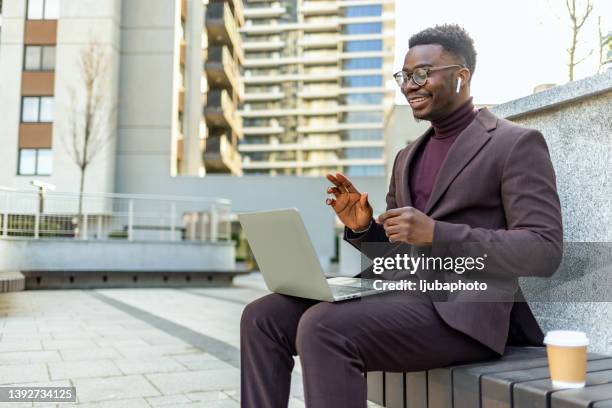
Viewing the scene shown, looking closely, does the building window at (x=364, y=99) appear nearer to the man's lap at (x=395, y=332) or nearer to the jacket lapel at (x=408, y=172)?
the jacket lapel at (x=408, y=172)

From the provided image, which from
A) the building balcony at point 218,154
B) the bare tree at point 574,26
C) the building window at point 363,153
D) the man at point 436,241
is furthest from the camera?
the building window at point 363,153

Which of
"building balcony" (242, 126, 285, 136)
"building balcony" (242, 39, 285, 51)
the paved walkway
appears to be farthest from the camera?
"building balcony" (242, 39, 285, 51)

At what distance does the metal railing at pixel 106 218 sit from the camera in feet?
41.9

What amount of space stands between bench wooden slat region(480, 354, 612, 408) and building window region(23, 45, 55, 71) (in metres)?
23.0

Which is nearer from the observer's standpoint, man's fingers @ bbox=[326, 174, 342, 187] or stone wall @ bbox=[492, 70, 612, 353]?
man's fingers @ bbox=[326, 174, 342, 187]

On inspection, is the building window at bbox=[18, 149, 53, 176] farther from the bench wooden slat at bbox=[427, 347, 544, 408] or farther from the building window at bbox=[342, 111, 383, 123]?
the building window at bbox=[342, 111, 383, 123]

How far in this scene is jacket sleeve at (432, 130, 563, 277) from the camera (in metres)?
1.76

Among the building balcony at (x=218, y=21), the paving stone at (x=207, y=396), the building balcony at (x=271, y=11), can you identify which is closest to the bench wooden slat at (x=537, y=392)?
the paving stone at (x=207, y=396)

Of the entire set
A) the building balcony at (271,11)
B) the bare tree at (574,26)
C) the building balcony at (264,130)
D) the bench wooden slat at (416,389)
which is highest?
the building balcony at (271,11)

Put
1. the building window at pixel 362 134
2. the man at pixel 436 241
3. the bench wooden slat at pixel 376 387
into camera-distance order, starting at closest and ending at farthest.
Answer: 1. the man at pixel 436 241
2. the bench wooden slat at pixel 376 387
3. the building window at pixel 362 134

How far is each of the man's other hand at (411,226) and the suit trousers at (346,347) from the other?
0.21 meters

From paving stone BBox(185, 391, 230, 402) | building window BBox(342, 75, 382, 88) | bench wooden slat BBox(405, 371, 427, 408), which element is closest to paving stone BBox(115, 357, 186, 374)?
paving stone BBox(185, 391, 230, 402)

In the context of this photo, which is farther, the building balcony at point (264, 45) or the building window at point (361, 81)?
the building balcony at point (264, 45)

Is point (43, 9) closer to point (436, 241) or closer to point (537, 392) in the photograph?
point (436, 241)
